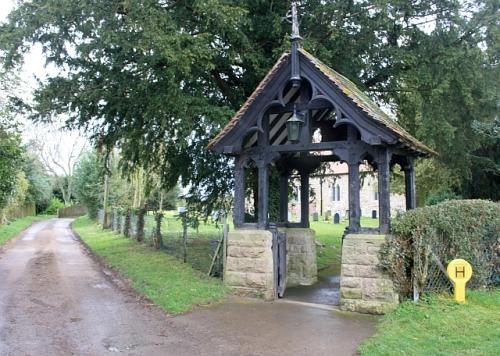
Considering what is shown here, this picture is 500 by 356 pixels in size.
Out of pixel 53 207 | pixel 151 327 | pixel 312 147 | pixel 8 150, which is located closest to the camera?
pixel 151 327

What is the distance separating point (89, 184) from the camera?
41.3 meters

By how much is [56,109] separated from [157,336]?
30.8 ft

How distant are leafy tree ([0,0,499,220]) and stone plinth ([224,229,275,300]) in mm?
3886

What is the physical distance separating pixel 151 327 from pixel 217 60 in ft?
28.8

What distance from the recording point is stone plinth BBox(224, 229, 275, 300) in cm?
1045

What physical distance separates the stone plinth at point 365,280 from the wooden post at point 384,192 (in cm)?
28

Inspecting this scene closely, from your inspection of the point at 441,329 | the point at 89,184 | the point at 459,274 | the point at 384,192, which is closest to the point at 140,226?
the point at 384,192

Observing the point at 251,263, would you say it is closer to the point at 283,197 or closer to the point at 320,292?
the point at 320,292

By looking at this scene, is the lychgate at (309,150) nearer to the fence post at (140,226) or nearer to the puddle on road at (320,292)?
the puddle on road at (320,292)

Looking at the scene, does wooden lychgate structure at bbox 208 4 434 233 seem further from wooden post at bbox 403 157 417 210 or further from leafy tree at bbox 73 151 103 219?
leafy tree at bbox 73 151 103 219

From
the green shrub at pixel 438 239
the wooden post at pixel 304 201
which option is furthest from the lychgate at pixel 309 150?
the wooden post at pixel 304 201

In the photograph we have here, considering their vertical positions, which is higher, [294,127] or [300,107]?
[300,107]

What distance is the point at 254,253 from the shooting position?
34.7 feet

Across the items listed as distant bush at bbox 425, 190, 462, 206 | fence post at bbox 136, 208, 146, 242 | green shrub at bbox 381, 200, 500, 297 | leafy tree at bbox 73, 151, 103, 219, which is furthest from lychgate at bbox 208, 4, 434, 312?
leafy tree at bbox 73, 151, 103, 219
